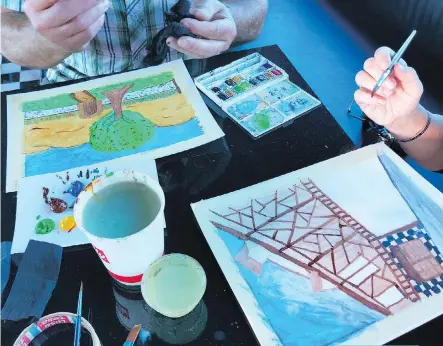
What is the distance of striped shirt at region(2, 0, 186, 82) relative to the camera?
96 cm

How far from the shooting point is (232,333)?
51 cm

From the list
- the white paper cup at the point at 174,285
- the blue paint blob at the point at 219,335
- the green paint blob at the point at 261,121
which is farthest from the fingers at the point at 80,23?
the blue paint blob at the point at 219,335

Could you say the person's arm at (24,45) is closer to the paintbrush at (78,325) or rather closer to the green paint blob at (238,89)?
the green paint blob at (238,89)

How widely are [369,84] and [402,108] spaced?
0.07 meters

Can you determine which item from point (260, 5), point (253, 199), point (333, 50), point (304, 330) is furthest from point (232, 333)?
point (333, 50)

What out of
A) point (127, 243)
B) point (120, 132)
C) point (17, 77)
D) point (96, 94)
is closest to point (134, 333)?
point (127, 243)

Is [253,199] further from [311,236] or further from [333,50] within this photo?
[333,50]

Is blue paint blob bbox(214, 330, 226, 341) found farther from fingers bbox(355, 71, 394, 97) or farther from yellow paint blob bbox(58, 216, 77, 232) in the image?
fingers bbox(355, 71, 394, 97)

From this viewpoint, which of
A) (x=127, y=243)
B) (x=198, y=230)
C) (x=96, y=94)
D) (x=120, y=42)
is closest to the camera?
(x=127, y=243)

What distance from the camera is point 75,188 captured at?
660 millimetres

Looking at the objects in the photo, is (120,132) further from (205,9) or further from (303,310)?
(303,310)

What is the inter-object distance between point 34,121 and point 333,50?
3.62 ft

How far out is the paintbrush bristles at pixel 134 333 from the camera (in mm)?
505

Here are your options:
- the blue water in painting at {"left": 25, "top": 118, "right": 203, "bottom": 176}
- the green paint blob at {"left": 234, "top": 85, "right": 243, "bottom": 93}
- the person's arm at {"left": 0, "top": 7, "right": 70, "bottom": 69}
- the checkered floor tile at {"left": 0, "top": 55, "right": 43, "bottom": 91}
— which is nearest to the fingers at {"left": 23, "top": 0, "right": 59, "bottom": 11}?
the person's arm at {"left": 0, "top": 7, "right": 70, "bottom": 69}
